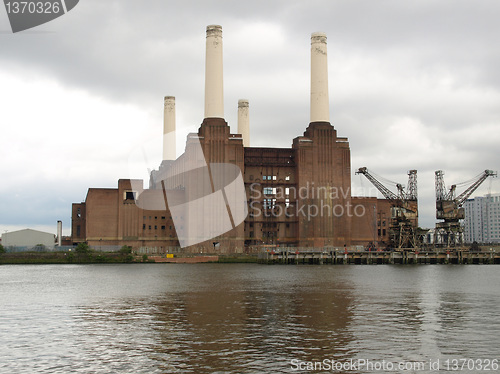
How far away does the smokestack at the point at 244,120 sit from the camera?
13488 centimetres

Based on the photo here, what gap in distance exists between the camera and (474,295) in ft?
142

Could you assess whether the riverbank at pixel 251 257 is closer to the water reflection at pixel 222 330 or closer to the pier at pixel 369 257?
the pier at pixel 369 257

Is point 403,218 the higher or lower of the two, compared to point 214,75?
lower

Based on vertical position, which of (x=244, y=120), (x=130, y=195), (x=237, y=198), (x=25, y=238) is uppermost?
(x=244, y=120)

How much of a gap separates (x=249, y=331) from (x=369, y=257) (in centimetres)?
7210

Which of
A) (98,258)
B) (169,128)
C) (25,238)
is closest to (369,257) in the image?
(98,258)

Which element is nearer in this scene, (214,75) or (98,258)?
(98,258)

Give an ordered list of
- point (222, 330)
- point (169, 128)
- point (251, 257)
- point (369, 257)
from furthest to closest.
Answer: point (169, 128), point (251, 257), point (369, 257), point (222, 330)

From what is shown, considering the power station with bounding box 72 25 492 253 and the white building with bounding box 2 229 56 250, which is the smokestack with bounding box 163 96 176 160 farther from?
the white building with bounding box 2 229 56 250

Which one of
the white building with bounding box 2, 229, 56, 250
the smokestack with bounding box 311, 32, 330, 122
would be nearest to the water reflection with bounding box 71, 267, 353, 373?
the smokestack with bounding box 311, 32, 330, 122

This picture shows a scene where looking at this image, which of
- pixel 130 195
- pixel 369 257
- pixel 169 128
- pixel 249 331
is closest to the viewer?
pixel 249 331

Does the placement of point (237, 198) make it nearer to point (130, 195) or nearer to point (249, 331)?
point (130, 195)

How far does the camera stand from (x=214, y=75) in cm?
10325

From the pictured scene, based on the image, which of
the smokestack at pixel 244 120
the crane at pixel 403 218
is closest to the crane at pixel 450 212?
the crane at pixel 403 218
